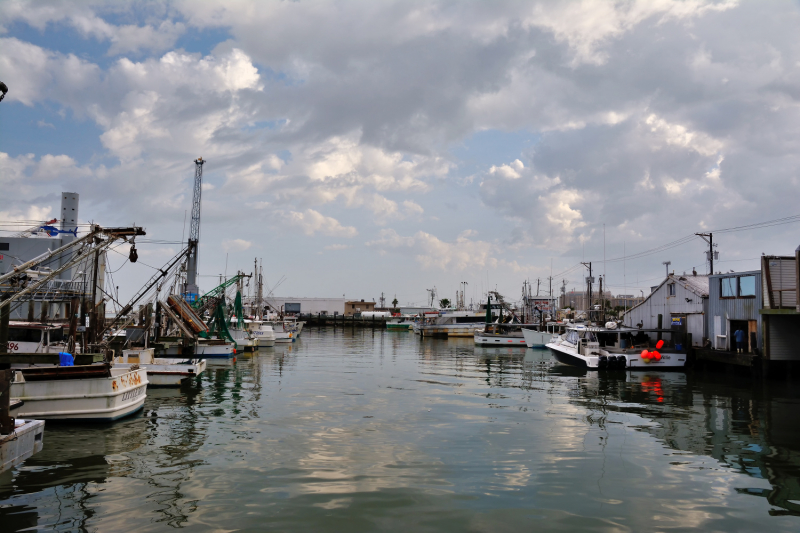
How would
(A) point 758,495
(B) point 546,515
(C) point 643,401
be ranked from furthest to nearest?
(C) point 643,401, (A) point 758,495, (B) point 546,515

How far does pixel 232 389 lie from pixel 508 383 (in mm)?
15812

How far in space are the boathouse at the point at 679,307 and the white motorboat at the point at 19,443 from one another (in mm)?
41854

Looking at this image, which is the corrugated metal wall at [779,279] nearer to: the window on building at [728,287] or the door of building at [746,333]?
the door of building at [746,333]

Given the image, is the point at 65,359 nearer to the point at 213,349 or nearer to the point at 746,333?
the point at 213,349

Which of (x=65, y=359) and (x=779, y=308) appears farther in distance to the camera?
(x=779, y=308)

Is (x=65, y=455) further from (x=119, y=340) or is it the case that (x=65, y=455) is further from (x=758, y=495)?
(x=119, y=340)

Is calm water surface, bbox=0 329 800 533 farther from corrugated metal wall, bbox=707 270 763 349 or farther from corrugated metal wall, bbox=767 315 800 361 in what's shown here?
corrugated metal wall, bbox=707 270 763 349

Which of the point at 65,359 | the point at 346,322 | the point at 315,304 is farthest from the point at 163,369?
the point at 315,304

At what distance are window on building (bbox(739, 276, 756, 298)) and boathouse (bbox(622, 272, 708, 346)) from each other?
4335 millimetres

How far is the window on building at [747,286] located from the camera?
1404 inches

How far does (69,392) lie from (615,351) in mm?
34442

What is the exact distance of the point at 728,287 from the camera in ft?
126

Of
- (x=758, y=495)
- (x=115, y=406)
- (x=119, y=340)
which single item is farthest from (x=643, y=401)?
(x=119, y=340)

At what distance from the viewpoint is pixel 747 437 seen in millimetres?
17438
